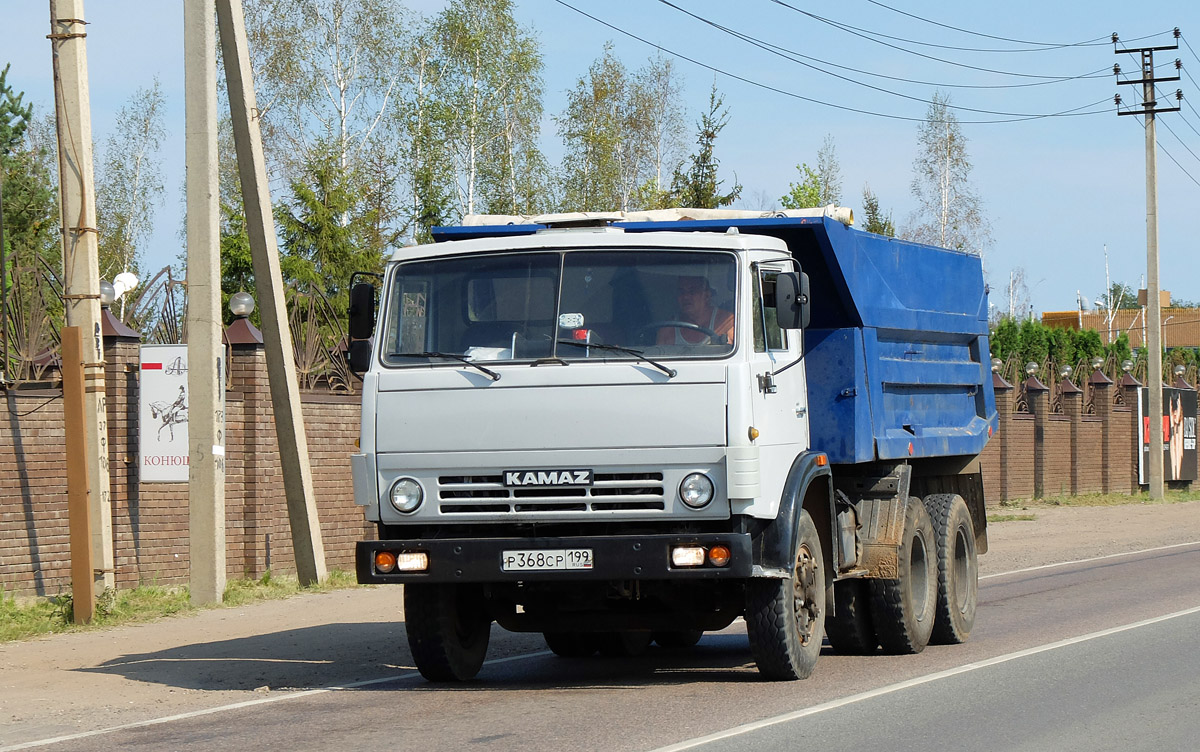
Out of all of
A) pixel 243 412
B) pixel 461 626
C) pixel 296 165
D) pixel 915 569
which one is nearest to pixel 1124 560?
pixel 915 569

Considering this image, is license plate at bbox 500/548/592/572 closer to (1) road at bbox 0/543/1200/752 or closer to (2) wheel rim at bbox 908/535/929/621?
(1) road at bbox 0/543/1200/752

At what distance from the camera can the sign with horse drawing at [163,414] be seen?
15.4 m

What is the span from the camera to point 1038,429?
132ft

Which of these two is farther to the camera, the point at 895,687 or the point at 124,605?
the point at 124,605

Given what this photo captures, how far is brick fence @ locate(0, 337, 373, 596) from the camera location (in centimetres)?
1426

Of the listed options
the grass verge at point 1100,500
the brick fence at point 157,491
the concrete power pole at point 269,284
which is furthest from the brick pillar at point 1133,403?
the concrete power pole at point 269,284

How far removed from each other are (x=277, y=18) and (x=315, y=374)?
27687 mm

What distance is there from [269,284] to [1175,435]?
3743 centimetres

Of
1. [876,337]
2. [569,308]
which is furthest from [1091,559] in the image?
[569,308]

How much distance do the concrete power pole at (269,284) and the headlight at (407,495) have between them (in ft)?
22.9

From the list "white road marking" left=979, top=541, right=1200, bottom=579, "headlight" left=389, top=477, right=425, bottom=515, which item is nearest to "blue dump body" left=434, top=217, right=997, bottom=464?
"headlight" left=389, top=477, right=425, bottom=515

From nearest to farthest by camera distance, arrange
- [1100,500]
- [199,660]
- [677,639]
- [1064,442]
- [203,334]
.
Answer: [199,660], [677,639], [203,334], [1100,500], [1064,442]

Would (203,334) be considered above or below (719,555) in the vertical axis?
above

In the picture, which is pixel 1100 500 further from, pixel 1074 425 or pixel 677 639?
pixel 677 639
